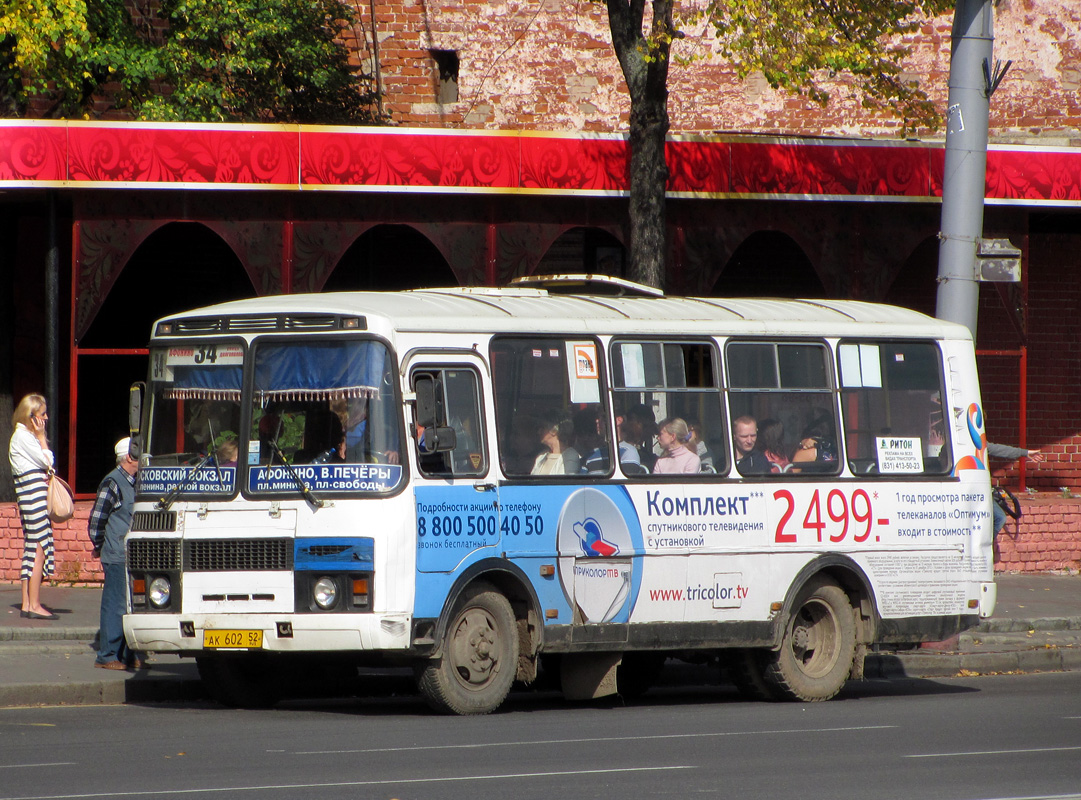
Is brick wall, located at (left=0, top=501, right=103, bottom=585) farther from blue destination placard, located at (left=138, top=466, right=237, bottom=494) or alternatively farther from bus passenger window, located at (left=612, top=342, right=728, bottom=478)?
bus passenger window, located at (left=612, top=342, right=728, bottom=478)

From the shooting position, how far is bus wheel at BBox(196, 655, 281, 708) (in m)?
11.1

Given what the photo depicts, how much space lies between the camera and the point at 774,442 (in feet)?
39.1

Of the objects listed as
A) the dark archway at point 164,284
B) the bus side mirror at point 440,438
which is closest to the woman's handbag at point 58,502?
the bus side mirror at point 440,438

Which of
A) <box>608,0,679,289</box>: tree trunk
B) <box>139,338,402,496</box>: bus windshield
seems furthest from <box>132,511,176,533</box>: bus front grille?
<box>608,0,679,289</box>: tree trunk

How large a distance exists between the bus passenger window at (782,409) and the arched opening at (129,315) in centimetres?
1252

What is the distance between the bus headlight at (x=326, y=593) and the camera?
1002cm

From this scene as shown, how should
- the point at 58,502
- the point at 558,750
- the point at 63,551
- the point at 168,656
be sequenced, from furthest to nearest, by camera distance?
the point at 63,551
the point at 58,502
the point at 168,656
the point at 558,750

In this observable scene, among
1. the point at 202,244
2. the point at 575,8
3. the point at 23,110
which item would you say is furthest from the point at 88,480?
the point at 575,8

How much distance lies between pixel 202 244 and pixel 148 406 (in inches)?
505

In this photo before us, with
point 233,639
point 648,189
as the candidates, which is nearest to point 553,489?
point 233,639

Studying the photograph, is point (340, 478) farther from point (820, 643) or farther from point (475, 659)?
point (820, 643)

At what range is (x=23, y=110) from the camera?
852 inches

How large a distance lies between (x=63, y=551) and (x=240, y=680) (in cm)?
646

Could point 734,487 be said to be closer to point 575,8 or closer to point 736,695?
point 736,695
